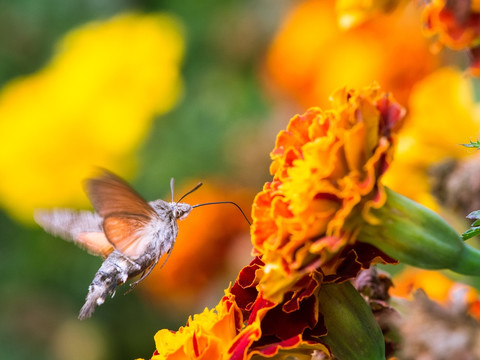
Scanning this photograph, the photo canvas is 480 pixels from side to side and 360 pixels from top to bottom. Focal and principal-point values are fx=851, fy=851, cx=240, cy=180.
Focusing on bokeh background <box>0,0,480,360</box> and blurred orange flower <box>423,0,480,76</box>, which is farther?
bokeh background <box>0,0,480,360</box>

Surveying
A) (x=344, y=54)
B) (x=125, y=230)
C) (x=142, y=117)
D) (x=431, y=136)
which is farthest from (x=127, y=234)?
(x=142, y=117)

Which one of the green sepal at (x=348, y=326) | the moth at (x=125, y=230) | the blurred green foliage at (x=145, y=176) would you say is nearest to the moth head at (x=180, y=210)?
the moth at (x=125, y=230)

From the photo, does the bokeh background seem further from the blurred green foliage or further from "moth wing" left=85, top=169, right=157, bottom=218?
"moth wing" left=85, top=169, right=157, bottom=218

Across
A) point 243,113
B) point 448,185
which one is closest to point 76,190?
point 243,113

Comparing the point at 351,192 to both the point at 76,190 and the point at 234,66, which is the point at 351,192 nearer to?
the point at 76,190

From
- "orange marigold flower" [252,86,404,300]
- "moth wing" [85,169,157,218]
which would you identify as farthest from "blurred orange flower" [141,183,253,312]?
"orange marigold flower" [252,86,404,300]

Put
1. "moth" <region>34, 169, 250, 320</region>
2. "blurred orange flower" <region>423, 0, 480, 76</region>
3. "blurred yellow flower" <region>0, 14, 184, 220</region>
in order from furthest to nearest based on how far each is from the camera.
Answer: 1. "blurred yellow flower" <region>0, 14, 184, 220</region>
2. "moth" <region>34, 169, 250, 320</region>
3. "blurred orange flower" <region>423, 0, 480, 76</region>
